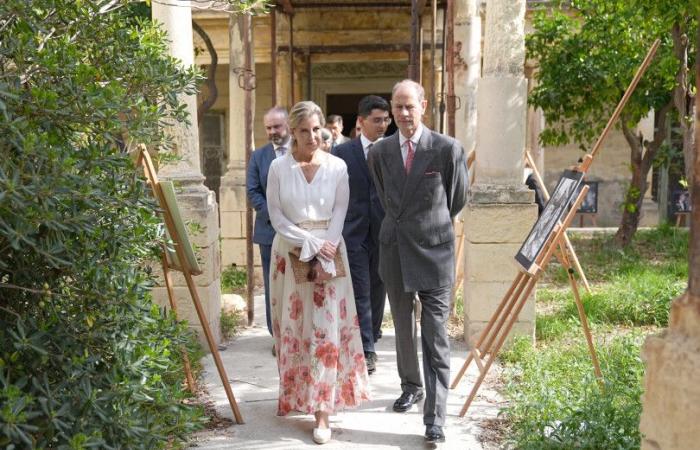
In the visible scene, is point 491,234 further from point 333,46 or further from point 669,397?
point 333,46

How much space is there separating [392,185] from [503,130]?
1854mm

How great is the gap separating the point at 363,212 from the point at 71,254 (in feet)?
10.7

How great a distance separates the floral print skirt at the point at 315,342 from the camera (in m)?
4.51

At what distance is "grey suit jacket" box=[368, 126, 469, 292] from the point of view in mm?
4469

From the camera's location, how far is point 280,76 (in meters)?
11.9

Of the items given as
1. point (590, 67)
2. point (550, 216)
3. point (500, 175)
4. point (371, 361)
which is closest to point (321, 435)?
point (371, 361)

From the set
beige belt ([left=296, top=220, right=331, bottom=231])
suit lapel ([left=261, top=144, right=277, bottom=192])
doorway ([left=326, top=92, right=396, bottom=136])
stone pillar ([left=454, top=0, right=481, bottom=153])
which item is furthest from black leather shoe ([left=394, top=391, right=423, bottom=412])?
doorway ([left=326, top=92, right=396, bottom=136])

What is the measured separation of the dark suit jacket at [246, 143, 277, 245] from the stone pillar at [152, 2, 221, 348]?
352 mm

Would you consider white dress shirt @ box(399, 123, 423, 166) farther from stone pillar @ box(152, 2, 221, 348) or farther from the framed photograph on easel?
stone pillar @ box(152, 2, 221, 348)

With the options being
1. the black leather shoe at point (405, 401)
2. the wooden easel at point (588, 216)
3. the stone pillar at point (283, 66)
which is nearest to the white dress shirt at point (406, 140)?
the black leather shoe at point (405, 401)

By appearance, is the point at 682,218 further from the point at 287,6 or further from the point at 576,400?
the point at 576,400

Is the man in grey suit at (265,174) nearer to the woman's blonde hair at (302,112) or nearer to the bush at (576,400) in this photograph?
the woman's blonde hair at (302,112)

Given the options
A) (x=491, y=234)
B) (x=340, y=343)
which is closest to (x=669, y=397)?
(x=340, y=343)

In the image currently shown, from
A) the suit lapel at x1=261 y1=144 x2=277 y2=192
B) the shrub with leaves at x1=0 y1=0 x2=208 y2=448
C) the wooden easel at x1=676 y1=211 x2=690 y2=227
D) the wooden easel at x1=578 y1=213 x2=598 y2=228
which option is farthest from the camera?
the wooden easel at x1=578 y1=213 x2=598 y2=228
